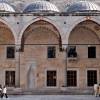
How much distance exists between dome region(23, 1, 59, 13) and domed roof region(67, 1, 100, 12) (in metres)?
1.45

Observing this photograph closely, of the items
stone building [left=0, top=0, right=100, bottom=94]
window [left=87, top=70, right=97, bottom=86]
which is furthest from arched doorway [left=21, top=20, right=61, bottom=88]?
window [left=87, top=70, right=97, bottom=86]

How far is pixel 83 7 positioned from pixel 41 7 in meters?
3.38

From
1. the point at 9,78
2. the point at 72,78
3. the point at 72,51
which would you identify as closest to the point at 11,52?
the point at 9,78

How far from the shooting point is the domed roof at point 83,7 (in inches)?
1097

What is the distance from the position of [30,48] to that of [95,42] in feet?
17.3

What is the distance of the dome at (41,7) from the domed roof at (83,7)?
56.9 inches

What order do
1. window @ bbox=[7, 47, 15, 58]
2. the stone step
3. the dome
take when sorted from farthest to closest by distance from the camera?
window @ bbox=[7, 47, 15, 58] → the dome → the stone step

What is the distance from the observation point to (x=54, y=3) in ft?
102

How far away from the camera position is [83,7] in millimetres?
28047

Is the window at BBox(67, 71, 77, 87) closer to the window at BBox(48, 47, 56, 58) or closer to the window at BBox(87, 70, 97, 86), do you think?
the window at BBox(87, 70, 97, 86)

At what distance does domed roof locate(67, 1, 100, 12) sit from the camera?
91.5 feet

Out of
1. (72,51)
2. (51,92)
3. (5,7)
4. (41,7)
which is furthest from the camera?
(5,7)

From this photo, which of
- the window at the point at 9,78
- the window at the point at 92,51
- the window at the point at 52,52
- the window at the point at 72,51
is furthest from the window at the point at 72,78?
the window at the point at 9,78

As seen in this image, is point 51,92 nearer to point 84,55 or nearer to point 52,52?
point 52,52
